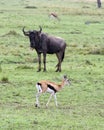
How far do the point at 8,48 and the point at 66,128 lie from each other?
44.2ft

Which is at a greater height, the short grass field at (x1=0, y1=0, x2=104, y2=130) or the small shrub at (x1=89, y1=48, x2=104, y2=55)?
the short grass field at (x1=0, y1=0, x2=104, y2=130)

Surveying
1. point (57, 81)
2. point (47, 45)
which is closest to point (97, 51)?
point (47, 45)

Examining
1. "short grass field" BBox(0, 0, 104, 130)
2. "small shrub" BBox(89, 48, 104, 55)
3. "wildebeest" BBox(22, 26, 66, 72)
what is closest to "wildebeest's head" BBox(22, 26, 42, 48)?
"wildebeest" BBox(22, 26, 66, 72)

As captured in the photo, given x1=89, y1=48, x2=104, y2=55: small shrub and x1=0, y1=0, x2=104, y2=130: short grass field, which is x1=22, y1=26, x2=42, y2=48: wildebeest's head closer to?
x1=0, y1=0, x2=104, y2=130: short grass field

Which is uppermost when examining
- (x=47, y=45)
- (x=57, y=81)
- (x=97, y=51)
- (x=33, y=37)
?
(x=33, y=37)

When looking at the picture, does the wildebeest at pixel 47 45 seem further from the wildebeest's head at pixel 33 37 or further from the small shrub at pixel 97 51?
the small shrub at pixel 97 51

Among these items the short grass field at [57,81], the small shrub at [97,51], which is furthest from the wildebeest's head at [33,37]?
the small shrub at [97,51]

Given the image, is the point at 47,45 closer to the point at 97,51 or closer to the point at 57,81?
the point at 57,81

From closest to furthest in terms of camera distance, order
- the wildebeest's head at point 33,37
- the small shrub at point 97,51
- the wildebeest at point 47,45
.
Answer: the wildebeest's head at point 33,37 < the wildebeest at point 47,45 < the small shrub at point 97,51

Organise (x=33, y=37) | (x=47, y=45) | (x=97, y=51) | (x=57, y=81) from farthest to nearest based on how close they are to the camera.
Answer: (x=97, y=51)
(x=47, y=45)
(x=33, y=37)
(x=57, y=81)

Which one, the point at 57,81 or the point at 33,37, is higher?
the point at 33,37

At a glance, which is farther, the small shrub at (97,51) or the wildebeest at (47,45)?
the small shrub at (97,51)

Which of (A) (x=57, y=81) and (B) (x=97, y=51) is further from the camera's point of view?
(B) (x=97, y=51)

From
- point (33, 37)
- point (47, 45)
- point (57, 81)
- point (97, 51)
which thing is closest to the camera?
point (57, 81)
